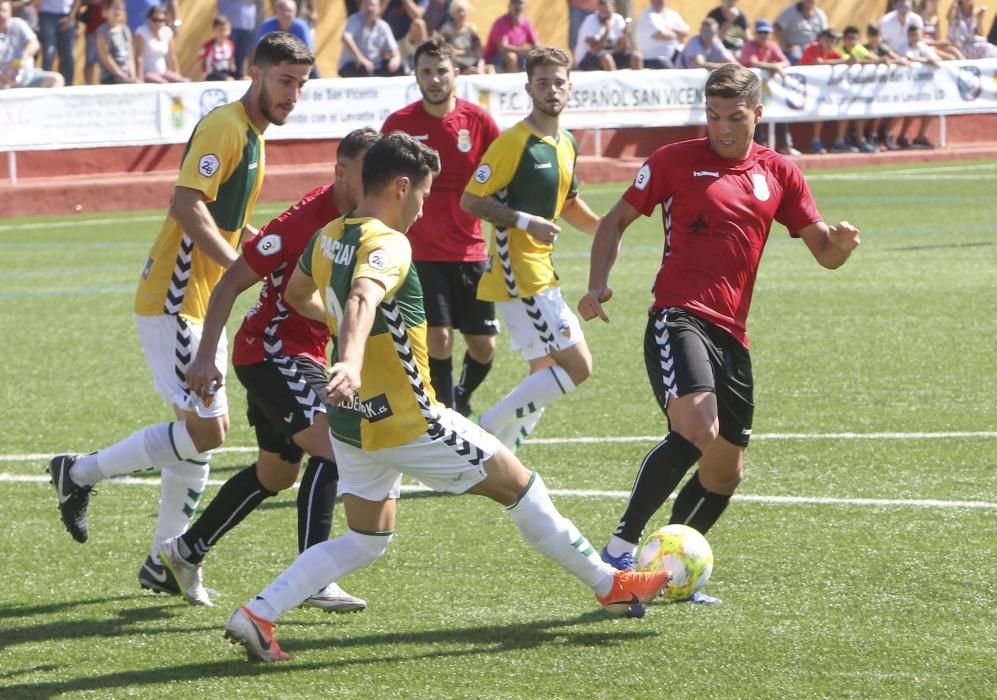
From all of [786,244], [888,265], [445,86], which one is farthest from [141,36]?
[445,86]

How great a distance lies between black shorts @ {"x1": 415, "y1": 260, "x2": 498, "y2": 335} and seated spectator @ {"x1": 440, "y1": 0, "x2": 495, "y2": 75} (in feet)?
53.0

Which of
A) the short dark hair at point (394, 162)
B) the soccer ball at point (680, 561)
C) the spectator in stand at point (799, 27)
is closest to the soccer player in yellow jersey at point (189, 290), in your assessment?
the short dark hair at point (394, 162)

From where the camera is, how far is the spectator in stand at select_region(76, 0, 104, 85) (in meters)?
24.2

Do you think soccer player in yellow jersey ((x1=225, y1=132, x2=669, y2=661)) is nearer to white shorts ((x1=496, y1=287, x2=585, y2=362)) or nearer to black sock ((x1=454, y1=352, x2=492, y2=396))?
white shorts ((x1=496, y1=287, x2=585, y2=362))

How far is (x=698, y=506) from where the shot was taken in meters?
6.70

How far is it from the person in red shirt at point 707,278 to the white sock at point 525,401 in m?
2.00

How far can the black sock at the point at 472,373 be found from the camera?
32.5 feet

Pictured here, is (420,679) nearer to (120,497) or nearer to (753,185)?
(753,185)

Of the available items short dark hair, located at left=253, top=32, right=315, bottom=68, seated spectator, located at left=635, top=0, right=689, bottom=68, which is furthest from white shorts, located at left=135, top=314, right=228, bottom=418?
seated spectator, located at left=635, top=0, right=689, bottom=68

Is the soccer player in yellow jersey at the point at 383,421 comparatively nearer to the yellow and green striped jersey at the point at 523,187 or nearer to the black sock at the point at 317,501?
the black sock at the point at 317,501

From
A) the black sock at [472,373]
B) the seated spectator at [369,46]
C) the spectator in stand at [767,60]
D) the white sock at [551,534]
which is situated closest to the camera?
the white sock at [551,534]

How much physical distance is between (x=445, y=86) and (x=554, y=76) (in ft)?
3.37

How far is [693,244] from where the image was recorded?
668 centimetres

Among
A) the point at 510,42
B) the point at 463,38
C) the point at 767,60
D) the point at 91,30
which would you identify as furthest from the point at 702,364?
the point at 767,60
